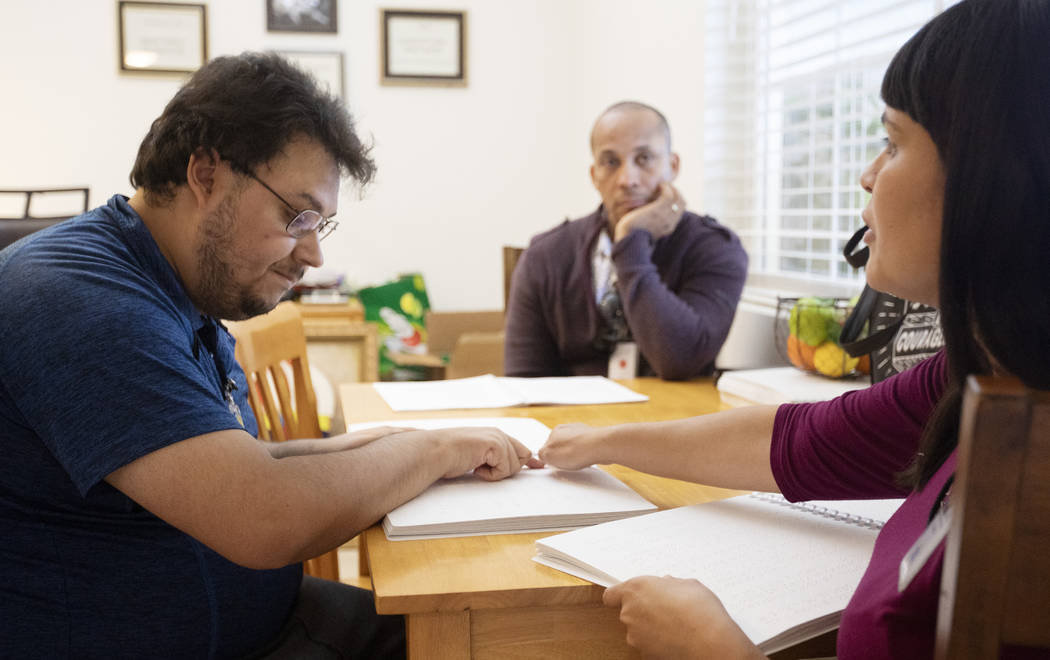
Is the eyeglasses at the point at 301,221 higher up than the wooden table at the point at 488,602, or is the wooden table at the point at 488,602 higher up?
the eyeglasses at the point at 301,221

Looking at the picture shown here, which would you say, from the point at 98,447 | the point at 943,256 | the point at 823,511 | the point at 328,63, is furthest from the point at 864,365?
the point at 328,63

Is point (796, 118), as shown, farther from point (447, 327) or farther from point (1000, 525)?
point (1000, 525)

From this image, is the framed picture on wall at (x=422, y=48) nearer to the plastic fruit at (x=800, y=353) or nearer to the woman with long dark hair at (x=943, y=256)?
the plastic fruit at (x=800, y=353)

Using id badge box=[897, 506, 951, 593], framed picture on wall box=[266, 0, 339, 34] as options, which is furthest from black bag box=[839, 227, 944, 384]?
framed picture on wall box=[266, 0, 339, 34]

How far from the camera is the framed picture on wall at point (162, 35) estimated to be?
373cm

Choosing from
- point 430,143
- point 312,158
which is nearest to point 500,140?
point 430,143

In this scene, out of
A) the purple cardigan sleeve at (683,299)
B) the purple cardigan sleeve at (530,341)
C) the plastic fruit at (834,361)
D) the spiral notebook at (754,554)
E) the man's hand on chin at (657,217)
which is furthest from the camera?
the purple cardigan sleeve at (530,341)

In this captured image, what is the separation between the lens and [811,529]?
3.05ft

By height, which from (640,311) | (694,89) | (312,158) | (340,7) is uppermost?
(340,7)

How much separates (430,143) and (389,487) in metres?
3.25

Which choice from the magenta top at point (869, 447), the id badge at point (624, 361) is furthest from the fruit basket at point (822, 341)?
the magenta top at point (869, 447)

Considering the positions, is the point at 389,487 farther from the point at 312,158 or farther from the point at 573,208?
the point at 573,208

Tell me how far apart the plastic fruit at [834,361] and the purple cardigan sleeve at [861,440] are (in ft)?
2.14

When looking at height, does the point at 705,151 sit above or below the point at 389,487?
above
